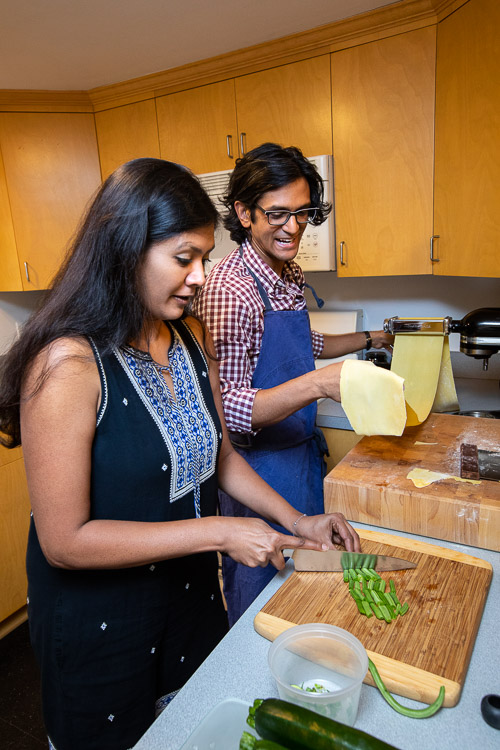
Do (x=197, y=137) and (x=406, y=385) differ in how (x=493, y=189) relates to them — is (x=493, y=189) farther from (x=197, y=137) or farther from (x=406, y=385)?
(x=197, y=137)

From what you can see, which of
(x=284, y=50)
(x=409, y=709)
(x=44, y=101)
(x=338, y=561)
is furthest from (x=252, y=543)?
(x=44, y=101)

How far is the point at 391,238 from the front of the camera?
1918mm

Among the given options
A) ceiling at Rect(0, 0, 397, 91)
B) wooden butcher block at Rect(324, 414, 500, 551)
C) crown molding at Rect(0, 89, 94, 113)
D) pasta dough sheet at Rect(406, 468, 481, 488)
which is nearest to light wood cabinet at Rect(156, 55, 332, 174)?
ceiling at Rect(0, 0, 397, 91)

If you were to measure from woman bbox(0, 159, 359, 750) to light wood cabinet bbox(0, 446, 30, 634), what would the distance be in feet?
4.30

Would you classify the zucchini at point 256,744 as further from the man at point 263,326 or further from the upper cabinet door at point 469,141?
the upper cabinet door at point 469,141

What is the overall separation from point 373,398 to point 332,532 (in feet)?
0.86

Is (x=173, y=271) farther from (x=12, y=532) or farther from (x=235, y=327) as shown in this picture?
(x=12, y=532)

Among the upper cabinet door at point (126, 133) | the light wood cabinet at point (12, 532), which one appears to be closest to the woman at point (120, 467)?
the light wood cabinet at point (12, 532)

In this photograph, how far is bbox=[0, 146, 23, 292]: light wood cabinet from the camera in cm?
241

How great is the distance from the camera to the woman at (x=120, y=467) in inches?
29.0

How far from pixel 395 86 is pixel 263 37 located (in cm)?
53

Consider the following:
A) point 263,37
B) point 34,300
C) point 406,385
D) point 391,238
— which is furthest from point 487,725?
point 34,300

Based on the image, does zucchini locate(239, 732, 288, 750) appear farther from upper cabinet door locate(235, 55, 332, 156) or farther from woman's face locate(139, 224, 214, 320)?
upper cabinet door locate(235, 55, 332, 156)

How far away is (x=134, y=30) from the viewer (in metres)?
1.74
